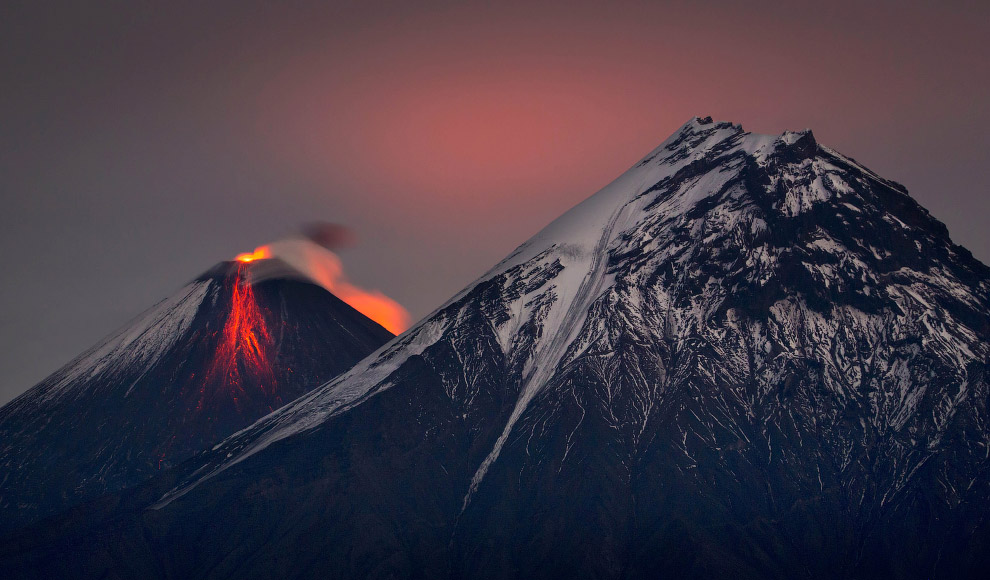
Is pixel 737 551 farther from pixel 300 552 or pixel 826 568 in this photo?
pixel 300 552

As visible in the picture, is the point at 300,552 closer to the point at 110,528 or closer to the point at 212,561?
the point at 212,561

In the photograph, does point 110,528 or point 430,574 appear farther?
point 110,528

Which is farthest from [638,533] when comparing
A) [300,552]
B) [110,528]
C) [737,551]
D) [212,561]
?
[110,528]

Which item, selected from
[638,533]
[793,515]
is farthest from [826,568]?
[638,533]

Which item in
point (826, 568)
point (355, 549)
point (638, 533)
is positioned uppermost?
point (355, 549)

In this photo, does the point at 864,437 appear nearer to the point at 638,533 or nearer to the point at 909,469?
the point at 909,469

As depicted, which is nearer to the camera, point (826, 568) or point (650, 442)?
point (826, 568)

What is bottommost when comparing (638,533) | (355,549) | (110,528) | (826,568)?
(826,568)

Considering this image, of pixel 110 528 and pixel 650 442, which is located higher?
pixel 110 528

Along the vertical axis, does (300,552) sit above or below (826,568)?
above
